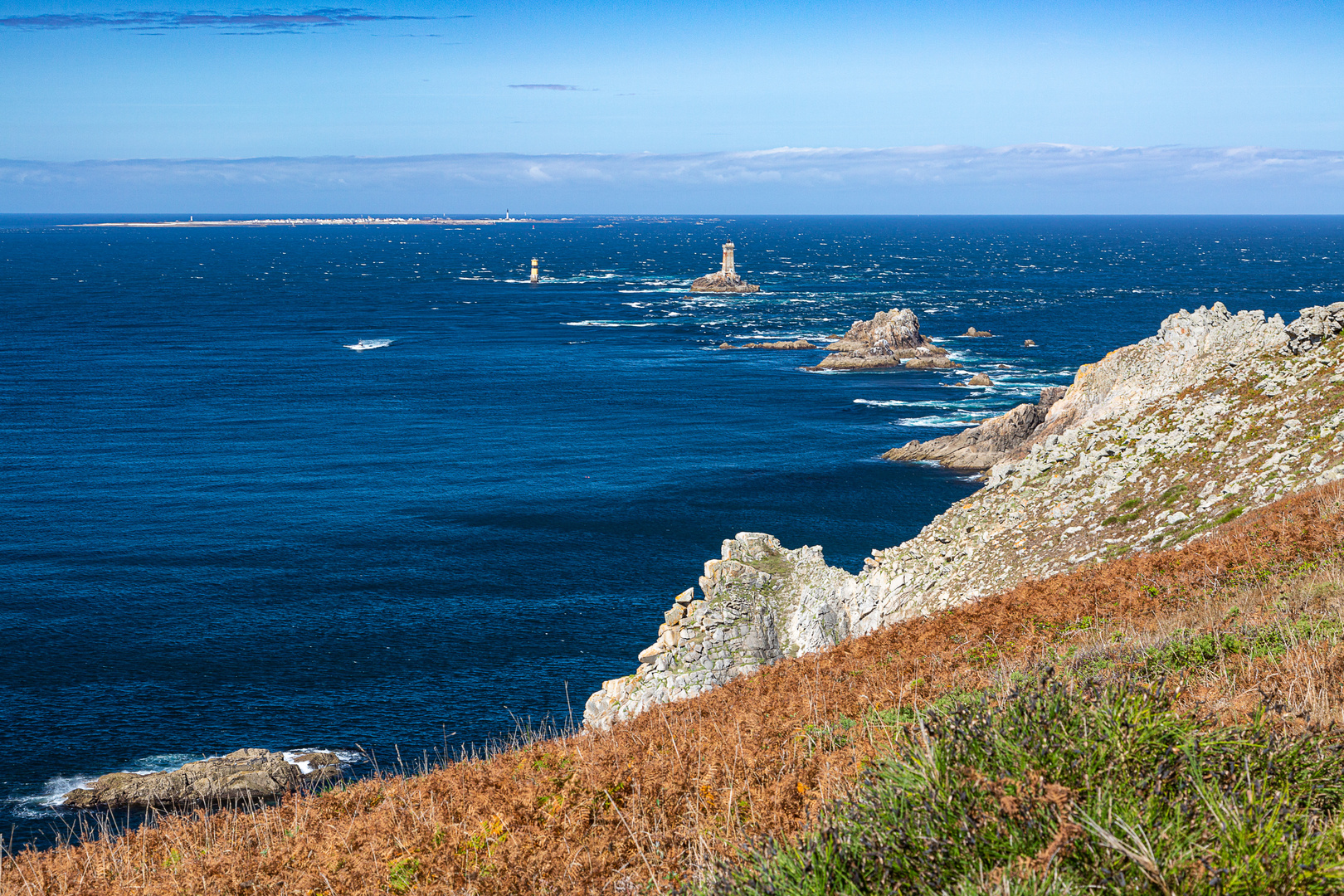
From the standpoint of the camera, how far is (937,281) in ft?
655

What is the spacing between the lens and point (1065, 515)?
23.4 metres

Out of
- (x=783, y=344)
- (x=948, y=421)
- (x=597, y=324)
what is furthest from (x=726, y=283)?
(x=948, y=421)

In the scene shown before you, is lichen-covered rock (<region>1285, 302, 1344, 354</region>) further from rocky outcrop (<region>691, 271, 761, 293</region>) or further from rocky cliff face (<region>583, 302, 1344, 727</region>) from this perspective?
rocky outcrop (<region>691, 271, 761, 293</region>)

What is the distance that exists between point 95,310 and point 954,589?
166 metres

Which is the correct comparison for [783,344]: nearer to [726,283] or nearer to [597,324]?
[597,324]

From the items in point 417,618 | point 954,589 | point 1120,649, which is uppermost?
point 1120,649

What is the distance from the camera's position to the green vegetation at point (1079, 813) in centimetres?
412

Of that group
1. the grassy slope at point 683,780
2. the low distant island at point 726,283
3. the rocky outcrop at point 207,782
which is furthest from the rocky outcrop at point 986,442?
the low distant island at point 726,283

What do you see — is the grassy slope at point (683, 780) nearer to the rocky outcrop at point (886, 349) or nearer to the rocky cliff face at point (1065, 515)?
the rocky cliff face at point (1065, 515)

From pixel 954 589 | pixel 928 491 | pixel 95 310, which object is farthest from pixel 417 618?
pixel 95 310

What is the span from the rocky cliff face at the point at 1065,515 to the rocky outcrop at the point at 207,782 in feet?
43.0

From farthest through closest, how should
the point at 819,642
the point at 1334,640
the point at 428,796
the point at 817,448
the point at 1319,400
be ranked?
the point at 817,448
the point at 819,642
the point at 1319,400
the point at 428,796
the point at 1334,640

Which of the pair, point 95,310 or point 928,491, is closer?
point 928,491

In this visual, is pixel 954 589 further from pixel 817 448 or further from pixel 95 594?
pixel 817 448
